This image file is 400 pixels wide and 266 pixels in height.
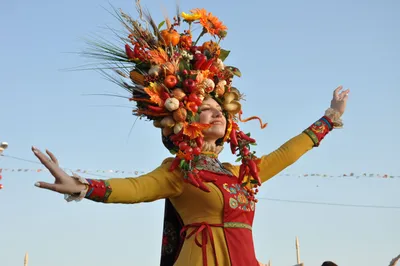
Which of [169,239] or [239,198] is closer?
[239,198]

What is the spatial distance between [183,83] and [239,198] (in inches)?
30.5

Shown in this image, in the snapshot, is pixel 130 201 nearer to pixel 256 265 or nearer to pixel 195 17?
pixel 256 265

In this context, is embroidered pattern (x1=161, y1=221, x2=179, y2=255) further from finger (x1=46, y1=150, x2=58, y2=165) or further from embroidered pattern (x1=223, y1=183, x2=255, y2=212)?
finger (x1=46, y1=150, x2=58, y2=165)

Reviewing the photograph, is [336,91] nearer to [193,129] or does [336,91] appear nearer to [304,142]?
[304,142]

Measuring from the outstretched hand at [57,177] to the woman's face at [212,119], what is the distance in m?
0.97

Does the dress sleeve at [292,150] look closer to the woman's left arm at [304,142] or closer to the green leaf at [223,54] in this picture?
the woman's left arm at [304,142]

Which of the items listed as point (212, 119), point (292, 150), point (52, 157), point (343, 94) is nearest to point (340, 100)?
point (343, 94)

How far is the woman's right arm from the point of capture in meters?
3.31

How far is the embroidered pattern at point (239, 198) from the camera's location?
3838 millimetres

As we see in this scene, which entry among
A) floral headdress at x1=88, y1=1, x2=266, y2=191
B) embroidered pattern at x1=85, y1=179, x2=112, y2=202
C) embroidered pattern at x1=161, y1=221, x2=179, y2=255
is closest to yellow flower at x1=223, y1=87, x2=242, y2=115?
floral headdress at x1=88, y1=1, x2=266, y2=191

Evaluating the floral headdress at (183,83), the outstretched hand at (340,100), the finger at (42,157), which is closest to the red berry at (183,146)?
the floral headdress at (183,83)

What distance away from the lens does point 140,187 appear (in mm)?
3688

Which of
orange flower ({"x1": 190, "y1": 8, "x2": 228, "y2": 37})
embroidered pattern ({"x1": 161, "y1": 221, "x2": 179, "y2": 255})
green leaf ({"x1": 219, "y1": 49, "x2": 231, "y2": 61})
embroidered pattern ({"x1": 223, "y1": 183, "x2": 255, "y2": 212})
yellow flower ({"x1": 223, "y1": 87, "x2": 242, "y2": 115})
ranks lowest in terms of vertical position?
embroidered pattern ({"x1": 161, "y1": 221, "x2": 179, "y2": 255})

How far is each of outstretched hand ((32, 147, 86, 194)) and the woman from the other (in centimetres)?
9
